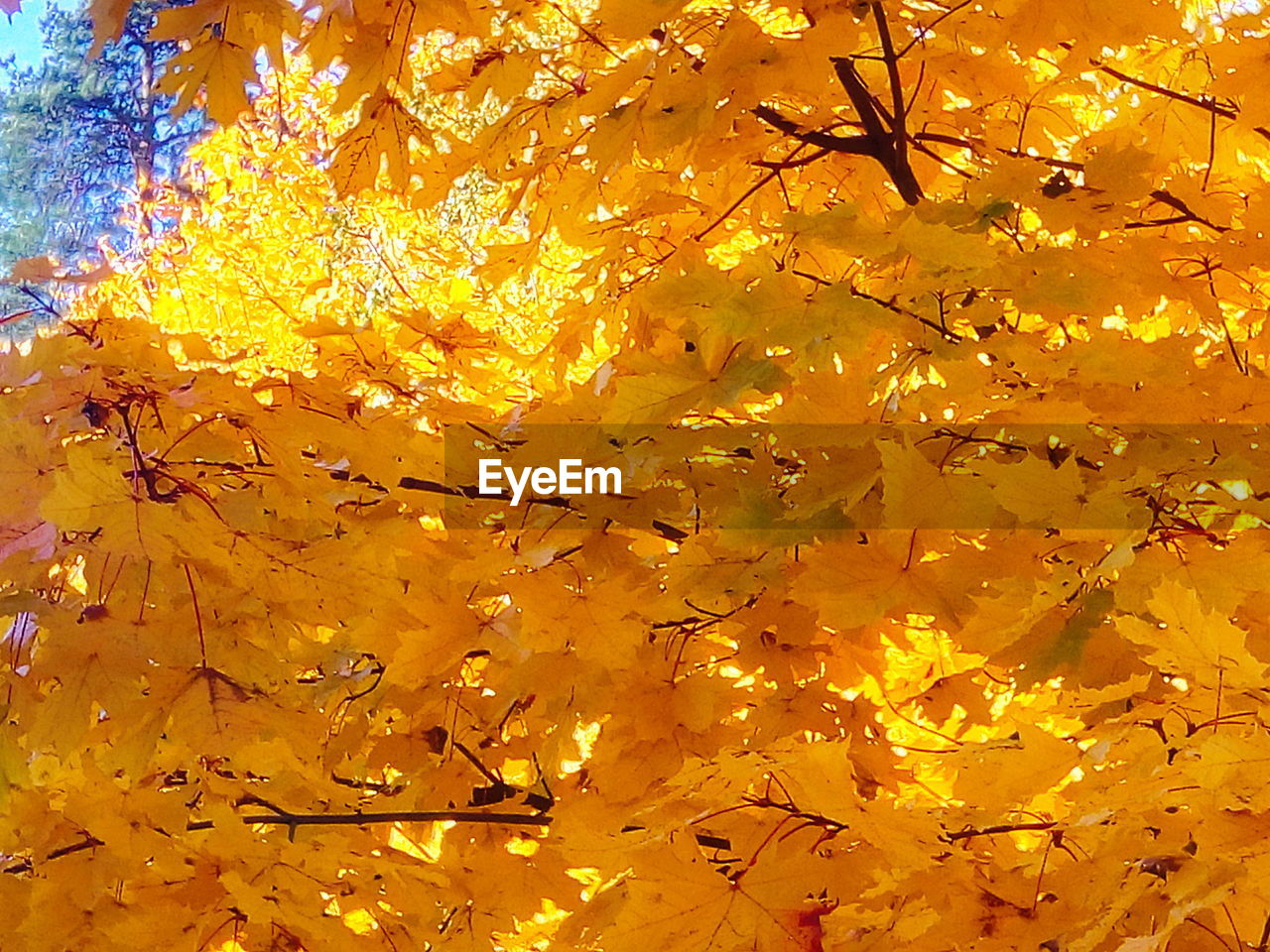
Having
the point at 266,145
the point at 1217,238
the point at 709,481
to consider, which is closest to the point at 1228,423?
the point at 1217,238

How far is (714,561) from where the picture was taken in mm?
731

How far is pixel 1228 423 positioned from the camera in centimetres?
75

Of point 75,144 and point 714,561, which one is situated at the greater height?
point 75,144

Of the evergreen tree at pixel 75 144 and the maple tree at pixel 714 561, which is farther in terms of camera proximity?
the evergreen tree at pixel 75 144

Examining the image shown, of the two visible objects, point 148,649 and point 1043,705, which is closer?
point 148,649

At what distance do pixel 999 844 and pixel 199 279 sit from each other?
241cm

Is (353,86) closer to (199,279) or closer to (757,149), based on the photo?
(757,149)

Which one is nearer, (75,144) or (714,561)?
(714,561)

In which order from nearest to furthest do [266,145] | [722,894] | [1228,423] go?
[722,894] → [1228,423] → [266,145]

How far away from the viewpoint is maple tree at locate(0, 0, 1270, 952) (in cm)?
60

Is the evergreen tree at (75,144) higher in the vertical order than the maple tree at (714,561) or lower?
higher

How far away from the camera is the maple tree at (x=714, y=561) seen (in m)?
0.60

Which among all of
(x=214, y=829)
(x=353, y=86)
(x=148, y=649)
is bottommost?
(x=214, y=829)

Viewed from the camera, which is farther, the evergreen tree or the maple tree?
the evergreen tree
